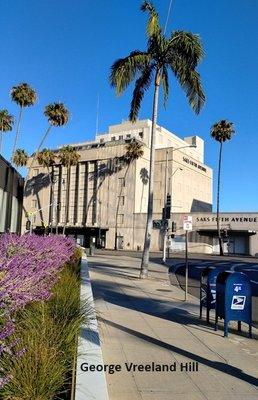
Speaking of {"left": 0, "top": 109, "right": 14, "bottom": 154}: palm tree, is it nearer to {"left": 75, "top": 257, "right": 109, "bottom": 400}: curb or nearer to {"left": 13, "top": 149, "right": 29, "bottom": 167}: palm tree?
{"left": 13, "top": 149, "right": 29, "bottom": 167}: palm tree

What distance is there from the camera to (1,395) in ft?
12.7

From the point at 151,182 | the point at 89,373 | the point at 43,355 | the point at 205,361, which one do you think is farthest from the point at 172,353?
the point at 151,182

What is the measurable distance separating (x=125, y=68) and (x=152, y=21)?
90.1 inches

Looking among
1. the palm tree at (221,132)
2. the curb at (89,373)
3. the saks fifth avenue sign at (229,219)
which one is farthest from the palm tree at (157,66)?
the saks fifth avenue sign at (229,219)

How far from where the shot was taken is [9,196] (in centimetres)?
2598

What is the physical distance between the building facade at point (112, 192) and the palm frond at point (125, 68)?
5098 cm

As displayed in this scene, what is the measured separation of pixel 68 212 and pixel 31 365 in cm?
8398

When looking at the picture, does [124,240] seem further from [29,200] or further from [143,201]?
[29,200]

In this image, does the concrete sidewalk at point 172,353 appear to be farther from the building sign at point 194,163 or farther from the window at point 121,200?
the building sign at point 194,163

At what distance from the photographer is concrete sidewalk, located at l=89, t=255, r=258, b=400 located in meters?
5.70

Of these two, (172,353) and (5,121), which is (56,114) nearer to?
(5,121)

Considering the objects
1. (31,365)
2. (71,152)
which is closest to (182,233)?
(71,152)

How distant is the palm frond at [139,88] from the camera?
22.6 metres

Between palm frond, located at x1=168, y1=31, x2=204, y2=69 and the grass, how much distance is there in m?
16.8
